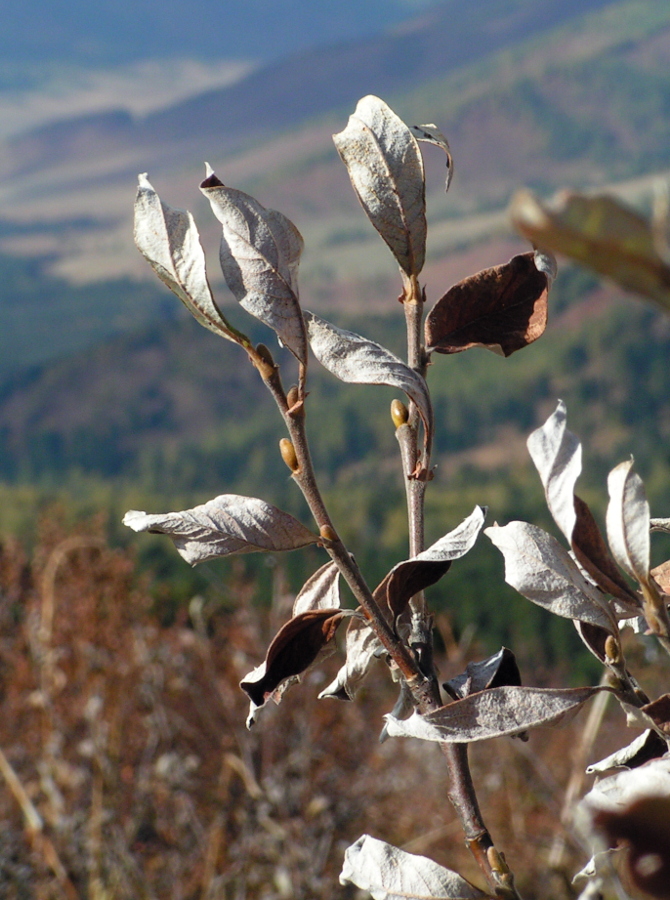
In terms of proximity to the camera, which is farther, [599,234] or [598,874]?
[598,874]

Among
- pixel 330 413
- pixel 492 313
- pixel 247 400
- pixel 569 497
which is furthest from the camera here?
pixel 247 400

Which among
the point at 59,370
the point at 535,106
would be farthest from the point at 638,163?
the point at 59,370

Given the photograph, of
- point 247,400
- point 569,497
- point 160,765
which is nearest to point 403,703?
point 569,497

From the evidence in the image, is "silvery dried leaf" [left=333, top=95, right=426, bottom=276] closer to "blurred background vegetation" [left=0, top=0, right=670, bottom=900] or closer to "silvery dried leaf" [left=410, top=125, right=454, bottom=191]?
"silvery dried leaf" [left=410, top=125, right=454, bottom=191]

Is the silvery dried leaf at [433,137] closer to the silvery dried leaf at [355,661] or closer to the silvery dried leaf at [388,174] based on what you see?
the silvery dried leaf at [388,174]

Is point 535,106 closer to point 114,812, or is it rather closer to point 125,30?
point 125,30

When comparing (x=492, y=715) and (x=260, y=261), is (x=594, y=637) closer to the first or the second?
(x=492, y=715)
